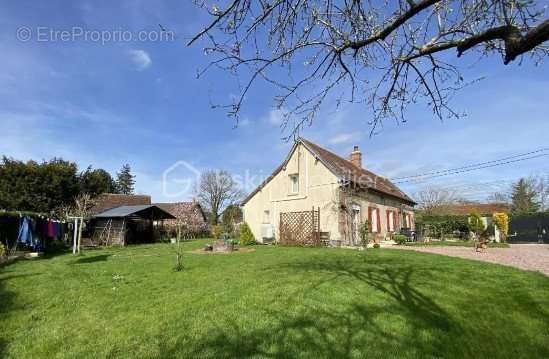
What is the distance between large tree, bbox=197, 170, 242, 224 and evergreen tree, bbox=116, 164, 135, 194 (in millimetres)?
32160

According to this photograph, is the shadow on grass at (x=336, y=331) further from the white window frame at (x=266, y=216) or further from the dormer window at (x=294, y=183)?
the white window frame at (x=266, y=216)

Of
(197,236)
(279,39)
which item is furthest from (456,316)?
(197,236)

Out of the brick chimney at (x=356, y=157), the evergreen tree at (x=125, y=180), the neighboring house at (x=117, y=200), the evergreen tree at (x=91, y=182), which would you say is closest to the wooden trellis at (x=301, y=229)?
the brick chimney at (x=356, y=157)

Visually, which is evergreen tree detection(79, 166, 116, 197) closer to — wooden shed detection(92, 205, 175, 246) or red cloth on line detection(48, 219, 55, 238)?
wooden shed detection(92, 205, 175, 246)

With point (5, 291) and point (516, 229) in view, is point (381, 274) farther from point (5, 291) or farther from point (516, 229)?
point (516, 229)

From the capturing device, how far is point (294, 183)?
1889 cm

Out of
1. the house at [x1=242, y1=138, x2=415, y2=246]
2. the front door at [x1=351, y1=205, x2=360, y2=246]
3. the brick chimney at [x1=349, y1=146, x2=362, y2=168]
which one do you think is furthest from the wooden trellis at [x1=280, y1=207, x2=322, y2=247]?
the brick chimney at [x1=349, y1=146, x2=362, y2=168]

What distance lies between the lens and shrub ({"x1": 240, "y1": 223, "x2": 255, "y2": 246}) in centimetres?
1886

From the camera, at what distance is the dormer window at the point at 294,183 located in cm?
1867

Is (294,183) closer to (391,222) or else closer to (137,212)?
(391,222)

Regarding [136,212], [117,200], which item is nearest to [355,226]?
[136,212]

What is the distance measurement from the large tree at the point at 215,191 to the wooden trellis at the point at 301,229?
91.6 ft

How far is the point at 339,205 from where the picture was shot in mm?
16453

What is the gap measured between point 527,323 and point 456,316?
3.07 ft
